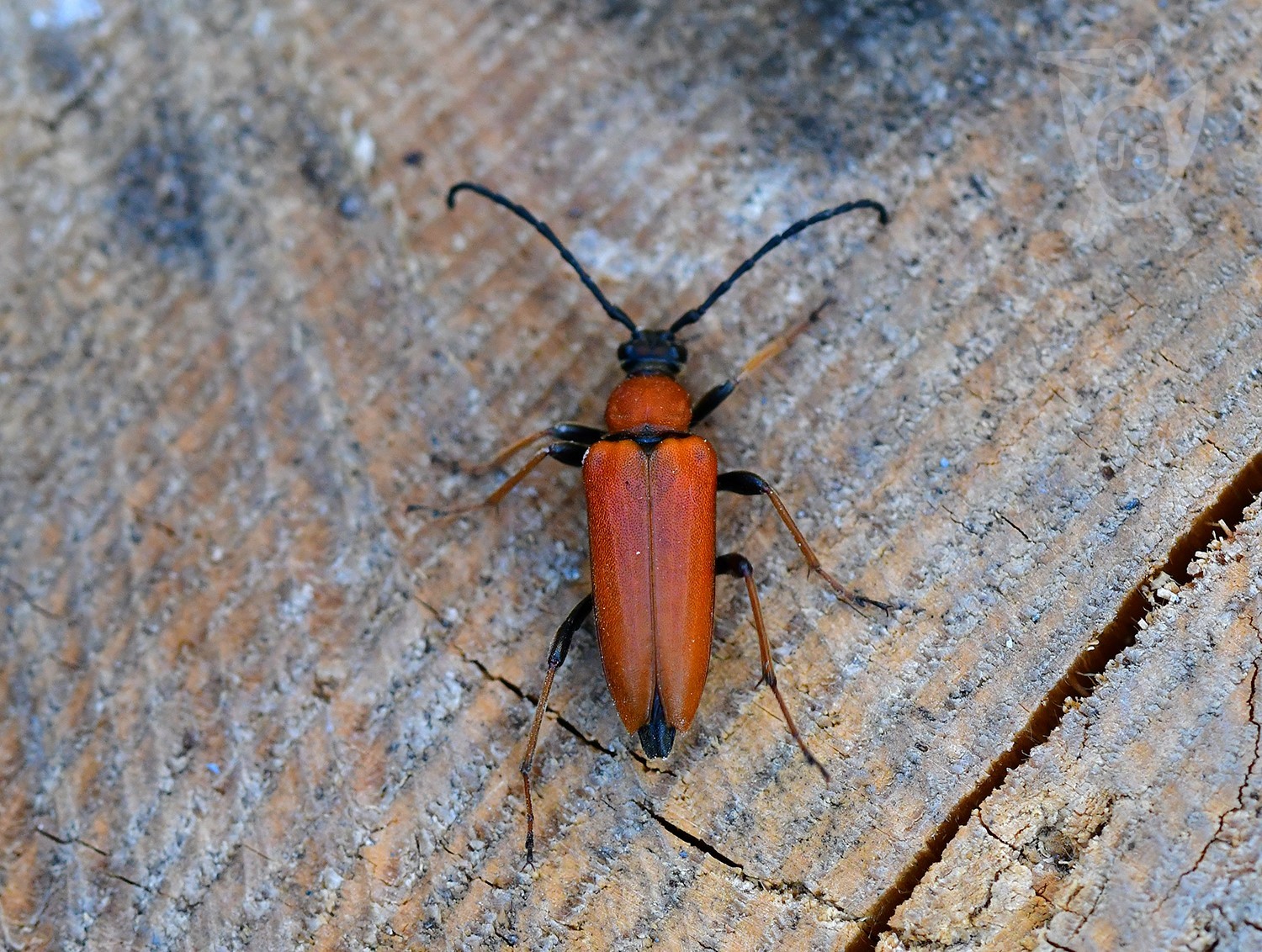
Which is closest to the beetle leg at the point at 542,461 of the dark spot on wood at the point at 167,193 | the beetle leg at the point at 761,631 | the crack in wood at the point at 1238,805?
the beetle leg at the point at 761,631

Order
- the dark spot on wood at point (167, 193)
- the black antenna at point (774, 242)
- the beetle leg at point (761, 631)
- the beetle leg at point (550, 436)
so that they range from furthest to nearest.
→ the dark spot on wood at point (167, 193)
the beetle leg at point (550, 436)
the black antenna at point (774, 242)
the beetle leg at point (761, 631)

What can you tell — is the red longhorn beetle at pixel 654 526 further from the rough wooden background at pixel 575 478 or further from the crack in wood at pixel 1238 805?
the crack in wood at pixel 1238 805

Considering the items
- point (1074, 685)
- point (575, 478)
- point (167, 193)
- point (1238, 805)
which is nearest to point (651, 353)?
point (575, 478)

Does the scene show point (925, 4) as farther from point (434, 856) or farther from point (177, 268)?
point (434, 856)

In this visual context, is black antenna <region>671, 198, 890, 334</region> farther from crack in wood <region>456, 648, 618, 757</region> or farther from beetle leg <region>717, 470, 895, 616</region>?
crack in wood <region>456, 648, 618, 757</region>

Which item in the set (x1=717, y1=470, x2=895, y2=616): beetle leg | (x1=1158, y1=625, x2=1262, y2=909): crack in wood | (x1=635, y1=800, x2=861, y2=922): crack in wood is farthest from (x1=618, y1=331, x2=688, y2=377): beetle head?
(x1=1158, y1=625, x2=1262, y2=909): crack in wood

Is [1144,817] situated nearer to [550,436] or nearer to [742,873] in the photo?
[742,873]
